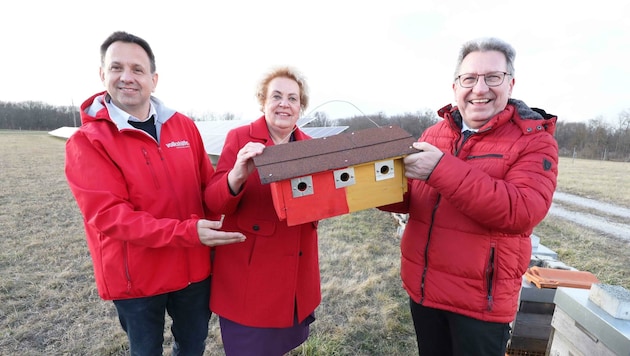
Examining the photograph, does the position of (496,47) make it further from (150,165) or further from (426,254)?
(150,165)

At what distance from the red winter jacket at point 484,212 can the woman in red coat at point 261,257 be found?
32.1 inches

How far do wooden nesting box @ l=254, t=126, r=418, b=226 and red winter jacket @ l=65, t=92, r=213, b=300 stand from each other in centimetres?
57

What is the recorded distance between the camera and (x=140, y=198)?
6.77ft

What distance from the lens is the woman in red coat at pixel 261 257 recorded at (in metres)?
2.27

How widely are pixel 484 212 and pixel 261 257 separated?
1.40 m

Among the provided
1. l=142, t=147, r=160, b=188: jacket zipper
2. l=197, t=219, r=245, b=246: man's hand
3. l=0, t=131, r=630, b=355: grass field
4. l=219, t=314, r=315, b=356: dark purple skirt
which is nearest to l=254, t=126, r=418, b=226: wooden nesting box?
l=197, t=219, r=245, b=246: man's hand

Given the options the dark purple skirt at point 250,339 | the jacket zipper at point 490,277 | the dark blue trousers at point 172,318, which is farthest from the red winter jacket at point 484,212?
the dark blue trousers at point 172,318

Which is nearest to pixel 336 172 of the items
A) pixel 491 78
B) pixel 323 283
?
pixel 491 78

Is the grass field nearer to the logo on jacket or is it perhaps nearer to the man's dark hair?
the logo on jacket

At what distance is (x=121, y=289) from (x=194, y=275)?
0.44m

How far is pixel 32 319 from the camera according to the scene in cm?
418

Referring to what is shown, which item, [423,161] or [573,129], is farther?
[573,129]

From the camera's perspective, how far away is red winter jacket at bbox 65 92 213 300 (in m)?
1.88

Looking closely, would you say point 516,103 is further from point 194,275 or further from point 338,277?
point 338,277
